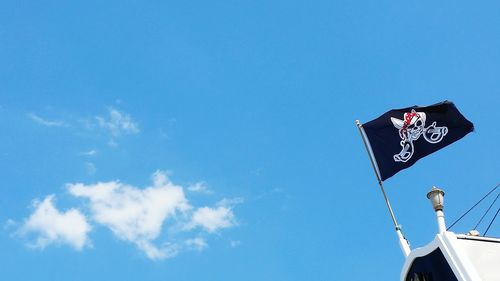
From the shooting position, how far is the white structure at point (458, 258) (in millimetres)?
13750

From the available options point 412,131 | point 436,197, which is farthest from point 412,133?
point 436,197

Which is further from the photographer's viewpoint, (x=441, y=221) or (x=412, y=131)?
(x=412, y=131)

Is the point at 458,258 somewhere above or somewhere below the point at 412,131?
below

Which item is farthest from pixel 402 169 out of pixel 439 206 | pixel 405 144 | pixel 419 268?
pixel 419 268

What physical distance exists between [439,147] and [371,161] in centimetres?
206

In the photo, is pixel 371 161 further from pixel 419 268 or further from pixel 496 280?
pixel 496 280

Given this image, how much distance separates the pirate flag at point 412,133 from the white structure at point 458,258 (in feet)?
6.58

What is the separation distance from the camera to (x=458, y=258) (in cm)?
1380

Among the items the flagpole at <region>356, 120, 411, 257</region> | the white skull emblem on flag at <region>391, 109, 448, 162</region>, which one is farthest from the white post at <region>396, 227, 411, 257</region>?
the white skull emblem on flag at <region>391, 109, 448, 162</region>

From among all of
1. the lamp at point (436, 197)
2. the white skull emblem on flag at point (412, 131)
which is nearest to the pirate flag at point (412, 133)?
the white skull emblem on flag at point (412, 131)

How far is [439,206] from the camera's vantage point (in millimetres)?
15336

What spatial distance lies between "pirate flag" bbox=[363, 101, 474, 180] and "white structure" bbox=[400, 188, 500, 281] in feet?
6.58

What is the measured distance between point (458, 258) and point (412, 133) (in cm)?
407

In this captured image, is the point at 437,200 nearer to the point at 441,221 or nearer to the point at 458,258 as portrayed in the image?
the point at 441,221
